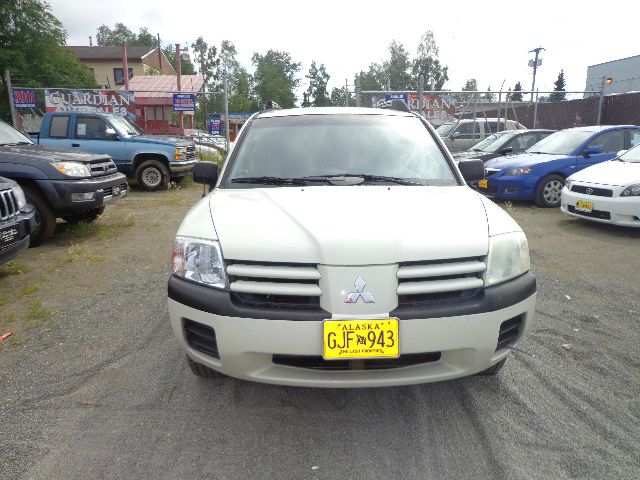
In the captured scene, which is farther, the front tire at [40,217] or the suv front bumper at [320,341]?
the front tire at [40,217]

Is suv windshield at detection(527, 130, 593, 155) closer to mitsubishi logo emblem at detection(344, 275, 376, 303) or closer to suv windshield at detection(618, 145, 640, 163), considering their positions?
suv windshield at detection(618, 145, 640, 163)

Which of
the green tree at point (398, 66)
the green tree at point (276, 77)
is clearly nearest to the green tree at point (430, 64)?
the green tree at point (398, 66)

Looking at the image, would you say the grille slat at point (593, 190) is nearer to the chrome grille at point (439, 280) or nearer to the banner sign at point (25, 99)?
the chrome grille at point (439, 280)

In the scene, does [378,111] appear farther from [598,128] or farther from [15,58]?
[15,58]

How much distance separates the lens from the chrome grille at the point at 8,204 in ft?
14.2

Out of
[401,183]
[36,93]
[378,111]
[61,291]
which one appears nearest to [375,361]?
[401,183]

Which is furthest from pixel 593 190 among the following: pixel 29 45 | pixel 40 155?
pixel 29 45

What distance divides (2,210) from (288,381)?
11.6ft

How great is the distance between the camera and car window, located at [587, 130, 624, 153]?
9.34 metres

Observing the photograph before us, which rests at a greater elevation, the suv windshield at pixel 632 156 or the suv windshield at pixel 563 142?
the suv windshield at pixel 563 142

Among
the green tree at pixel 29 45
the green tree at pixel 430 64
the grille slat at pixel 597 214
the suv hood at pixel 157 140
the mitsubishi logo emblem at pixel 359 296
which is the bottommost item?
the grille slat at pixel 597 214

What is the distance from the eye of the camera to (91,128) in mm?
11016

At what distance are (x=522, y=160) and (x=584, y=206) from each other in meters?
2.42

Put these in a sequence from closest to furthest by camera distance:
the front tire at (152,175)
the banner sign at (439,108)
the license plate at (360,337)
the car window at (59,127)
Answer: the license plate at (360,337)
the car window at (59,127)
the front tire at (152,175)
the banner sign at (439,108)
